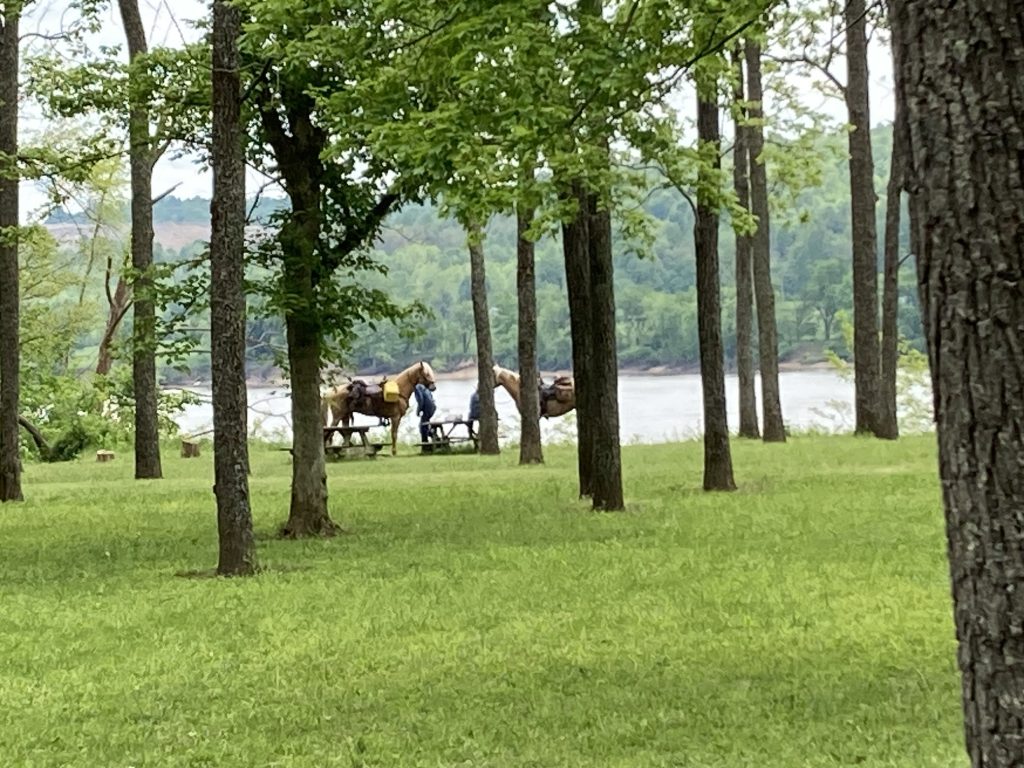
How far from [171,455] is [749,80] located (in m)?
13.7

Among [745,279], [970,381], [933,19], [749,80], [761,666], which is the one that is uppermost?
[749,80]

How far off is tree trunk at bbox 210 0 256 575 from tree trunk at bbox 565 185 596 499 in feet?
15.2

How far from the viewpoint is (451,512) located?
45.8ft

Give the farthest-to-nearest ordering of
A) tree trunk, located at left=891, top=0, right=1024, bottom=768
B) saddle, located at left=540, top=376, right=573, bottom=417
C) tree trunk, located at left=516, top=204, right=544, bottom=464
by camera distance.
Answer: saddle, located at left=540, top=376, right=573, bottom=417, tree trunk, located at left=516, top=204, right=544, bottom=464, tree trunk, located at left=891, top=0, right=1024, bottom=768

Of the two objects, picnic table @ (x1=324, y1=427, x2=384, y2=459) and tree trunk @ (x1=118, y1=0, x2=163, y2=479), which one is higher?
tree trunk @ (x1=118, y1=0, x2=163, y2=479)

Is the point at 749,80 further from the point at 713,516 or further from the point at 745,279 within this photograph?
the point at 713,516

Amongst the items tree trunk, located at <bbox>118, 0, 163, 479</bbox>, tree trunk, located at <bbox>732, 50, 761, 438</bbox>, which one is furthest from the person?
tree trunk, located at <bbox>118, 0, 163, 479</bbox>

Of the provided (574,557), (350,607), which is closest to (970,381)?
(350,607)

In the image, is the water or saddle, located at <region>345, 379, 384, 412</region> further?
the water

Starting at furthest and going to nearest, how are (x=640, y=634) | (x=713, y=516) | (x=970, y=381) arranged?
(x=713, y=516) < (x=640, y=634) < (x=970, y=381)

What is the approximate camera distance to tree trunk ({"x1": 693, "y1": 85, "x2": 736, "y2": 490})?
1484 centimetres

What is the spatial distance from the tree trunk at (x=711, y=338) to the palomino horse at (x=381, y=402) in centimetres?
1274

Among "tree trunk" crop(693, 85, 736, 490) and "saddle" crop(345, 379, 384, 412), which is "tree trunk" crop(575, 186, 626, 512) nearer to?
"tree trunk" crop(693, 85, 736, 490)

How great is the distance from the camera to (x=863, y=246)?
23.9 metres
